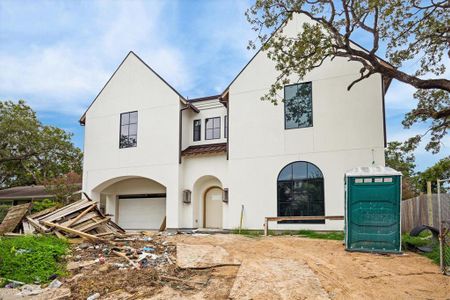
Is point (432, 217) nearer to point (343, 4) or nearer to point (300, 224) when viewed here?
point (300, 224)

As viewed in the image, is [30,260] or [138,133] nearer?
[30,260]

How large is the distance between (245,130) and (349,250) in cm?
940

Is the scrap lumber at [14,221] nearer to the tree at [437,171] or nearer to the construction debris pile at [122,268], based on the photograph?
the construction debris pile at [122,268]

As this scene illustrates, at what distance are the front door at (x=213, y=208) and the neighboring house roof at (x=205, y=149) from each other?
2.21 meters

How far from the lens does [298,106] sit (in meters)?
17.5

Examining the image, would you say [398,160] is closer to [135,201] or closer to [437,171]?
[437,171]

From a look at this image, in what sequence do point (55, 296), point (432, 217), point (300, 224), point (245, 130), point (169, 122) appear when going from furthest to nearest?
point (169, 122) → point (245, 130) → point (300, 224) → point (432, 217) → point (55, 296)

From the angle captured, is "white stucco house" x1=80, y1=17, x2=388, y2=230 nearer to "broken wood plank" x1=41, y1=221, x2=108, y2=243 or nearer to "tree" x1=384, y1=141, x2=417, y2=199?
"broken wood plank" x1=41, y1=221, x2=108, y2=243

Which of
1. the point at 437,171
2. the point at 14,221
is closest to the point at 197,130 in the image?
the point at 14,221

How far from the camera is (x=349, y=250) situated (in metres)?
10.2

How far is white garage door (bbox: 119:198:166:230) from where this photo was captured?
23.3m

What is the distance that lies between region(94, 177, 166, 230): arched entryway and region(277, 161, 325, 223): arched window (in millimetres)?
8532

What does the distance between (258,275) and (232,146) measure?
11.5 m

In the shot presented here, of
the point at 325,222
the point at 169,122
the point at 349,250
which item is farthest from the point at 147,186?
the point at 349,250
